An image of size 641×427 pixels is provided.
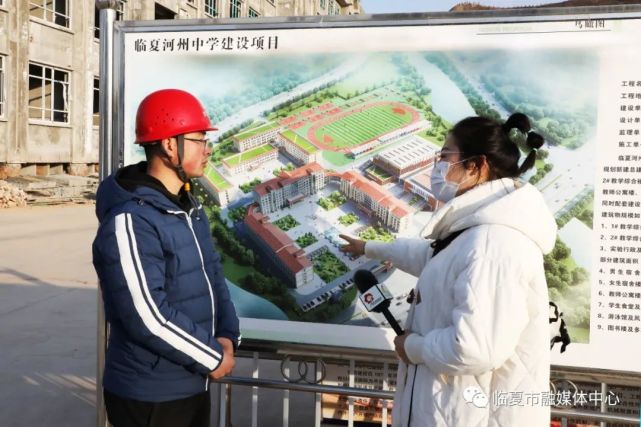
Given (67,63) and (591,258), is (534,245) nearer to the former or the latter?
(591,258)

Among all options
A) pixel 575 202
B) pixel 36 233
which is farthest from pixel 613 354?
pixel 36 233

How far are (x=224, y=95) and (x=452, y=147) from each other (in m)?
1.46

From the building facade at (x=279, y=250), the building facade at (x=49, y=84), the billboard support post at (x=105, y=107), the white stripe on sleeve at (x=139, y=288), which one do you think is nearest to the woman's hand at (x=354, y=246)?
the building facade at (x=279, y=250)

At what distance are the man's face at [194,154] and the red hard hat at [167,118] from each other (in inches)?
1.1

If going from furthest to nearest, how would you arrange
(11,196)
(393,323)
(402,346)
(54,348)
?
(11,196) → (54,348) → (393,323) → (402,346)

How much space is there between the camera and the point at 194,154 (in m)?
2.17

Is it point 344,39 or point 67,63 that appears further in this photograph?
point 67,63

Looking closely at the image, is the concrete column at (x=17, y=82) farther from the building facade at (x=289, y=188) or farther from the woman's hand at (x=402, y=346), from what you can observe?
the woman's hand at (x=402, y=346)

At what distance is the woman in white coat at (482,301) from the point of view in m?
1.58

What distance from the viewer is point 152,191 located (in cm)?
205

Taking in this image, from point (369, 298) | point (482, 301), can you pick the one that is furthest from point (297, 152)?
point (482, 301)

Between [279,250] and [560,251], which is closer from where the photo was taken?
[560,251]

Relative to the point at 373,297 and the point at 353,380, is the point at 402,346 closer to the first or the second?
the point at 373,297

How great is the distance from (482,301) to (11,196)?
16.7 meters
